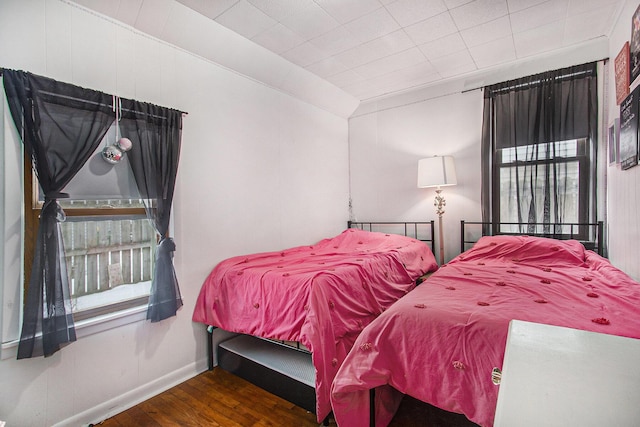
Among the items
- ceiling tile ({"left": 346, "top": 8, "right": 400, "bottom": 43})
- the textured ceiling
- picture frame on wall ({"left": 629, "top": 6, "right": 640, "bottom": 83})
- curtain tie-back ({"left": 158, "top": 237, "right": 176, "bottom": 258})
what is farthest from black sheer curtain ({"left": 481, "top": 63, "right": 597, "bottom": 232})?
curtain tie-back ({"left": 158, "top": 237, "right": 176, "bottom": 258})

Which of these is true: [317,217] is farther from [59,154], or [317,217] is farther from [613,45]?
[613,45]

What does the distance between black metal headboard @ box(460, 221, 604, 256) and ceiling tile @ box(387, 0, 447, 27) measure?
6.65 feet

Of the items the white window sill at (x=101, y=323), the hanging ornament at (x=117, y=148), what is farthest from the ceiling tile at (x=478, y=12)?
the white window sill at (x=101, y=323)

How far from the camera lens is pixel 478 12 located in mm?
2277

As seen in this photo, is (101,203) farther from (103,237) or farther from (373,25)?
(373,25)

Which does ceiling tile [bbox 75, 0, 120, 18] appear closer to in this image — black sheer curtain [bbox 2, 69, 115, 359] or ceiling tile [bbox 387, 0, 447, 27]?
black sheer curtain [bbox 2, 69, 115, 359]

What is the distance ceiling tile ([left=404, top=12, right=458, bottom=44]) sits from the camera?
2354mm

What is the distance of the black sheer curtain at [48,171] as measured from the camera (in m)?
1.59

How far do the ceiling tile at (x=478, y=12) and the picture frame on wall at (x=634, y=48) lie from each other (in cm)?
74

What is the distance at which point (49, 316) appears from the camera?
1635 mm

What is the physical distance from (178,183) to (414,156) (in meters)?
2.70

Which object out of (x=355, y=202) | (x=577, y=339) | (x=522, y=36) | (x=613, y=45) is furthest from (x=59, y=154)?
Answer: (x=613, y=45)

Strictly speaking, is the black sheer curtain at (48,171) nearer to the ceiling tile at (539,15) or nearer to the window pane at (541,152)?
the ceiling tile at (539,15)

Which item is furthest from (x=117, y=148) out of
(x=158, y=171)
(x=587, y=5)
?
(x=587, y=5)
